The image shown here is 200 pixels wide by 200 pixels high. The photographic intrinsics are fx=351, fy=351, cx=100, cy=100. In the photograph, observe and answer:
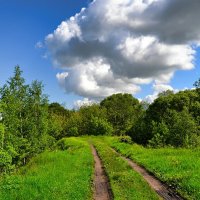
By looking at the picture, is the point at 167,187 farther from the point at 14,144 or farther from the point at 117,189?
the point at 14,144

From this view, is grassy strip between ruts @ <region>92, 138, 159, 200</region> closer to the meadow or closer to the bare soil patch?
the meadow

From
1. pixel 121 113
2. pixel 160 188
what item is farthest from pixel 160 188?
pixel 121 113

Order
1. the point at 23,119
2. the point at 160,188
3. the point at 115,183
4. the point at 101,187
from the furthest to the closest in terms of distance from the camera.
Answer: the point at 23,119, the point at 115,183, the point at 101,187, the point at 160,188

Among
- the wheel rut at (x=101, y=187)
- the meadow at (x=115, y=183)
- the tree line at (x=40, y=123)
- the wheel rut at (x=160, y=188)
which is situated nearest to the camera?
the wheel rut at (x=160, y=188)

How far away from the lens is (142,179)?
77.7ft

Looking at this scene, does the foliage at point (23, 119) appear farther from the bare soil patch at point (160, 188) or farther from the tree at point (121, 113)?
the tree at point (121, 113)

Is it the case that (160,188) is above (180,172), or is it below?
below

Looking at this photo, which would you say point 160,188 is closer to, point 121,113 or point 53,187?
point 53,187

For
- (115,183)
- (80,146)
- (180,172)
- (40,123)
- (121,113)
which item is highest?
(121,113)

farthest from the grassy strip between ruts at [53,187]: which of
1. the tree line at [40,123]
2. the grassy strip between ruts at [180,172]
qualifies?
the tree line at [40,123]

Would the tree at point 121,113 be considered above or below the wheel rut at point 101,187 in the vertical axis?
above

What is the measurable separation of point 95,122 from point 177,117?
60.2 m

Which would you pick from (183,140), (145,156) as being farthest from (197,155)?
(183,140)

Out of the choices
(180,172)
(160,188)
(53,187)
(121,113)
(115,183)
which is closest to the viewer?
(160,188)
